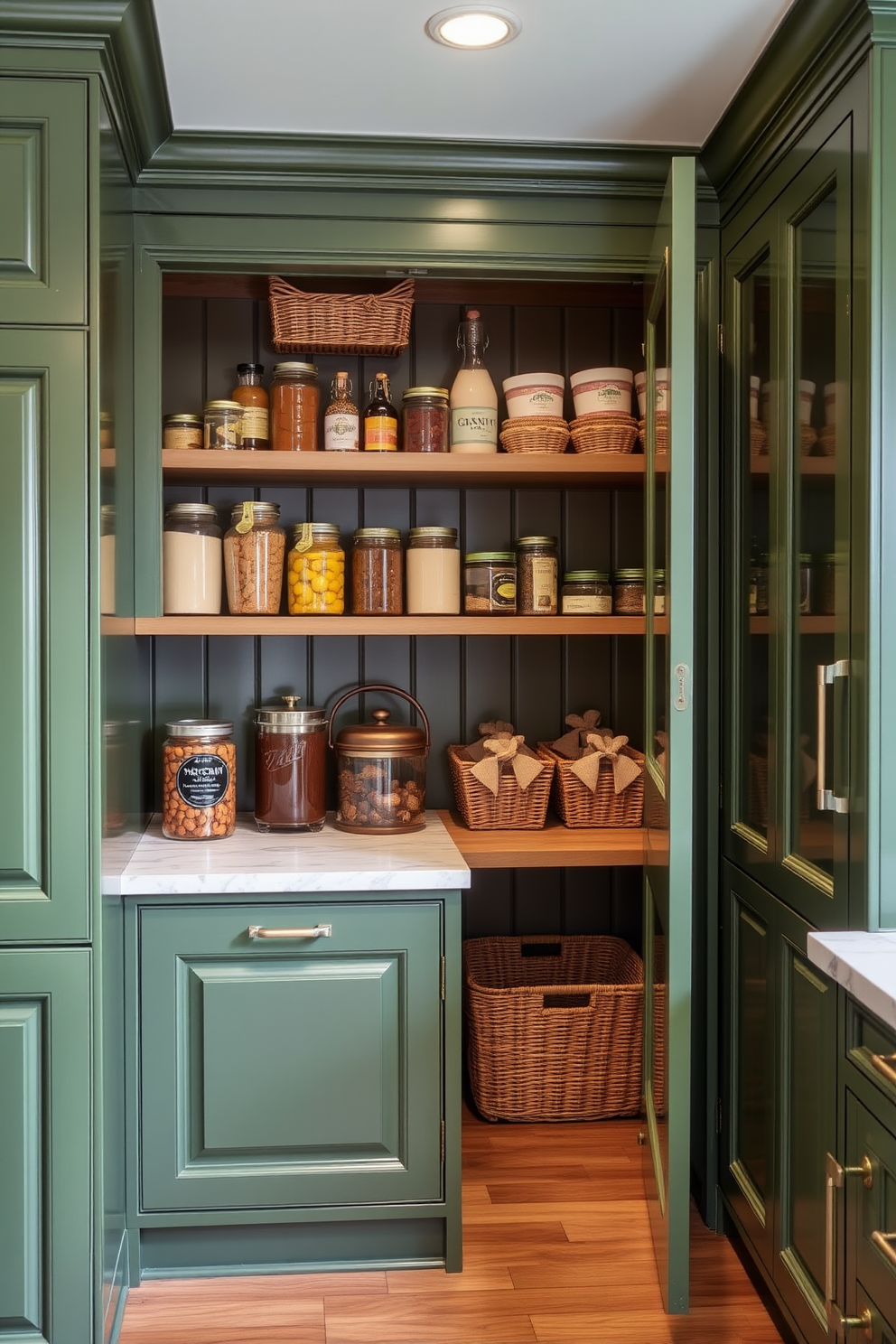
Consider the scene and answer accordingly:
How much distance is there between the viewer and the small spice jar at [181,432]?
2.61 meters

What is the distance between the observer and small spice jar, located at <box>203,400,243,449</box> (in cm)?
261

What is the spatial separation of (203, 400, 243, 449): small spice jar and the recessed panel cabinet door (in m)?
0.71

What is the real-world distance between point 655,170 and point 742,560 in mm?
881

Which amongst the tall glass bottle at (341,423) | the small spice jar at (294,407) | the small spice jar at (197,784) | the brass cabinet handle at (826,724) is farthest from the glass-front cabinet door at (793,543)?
the small spice jar at (197,784)

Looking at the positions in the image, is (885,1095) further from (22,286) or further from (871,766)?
(22,286)

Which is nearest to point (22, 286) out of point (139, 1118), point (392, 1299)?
point (139, 1118)

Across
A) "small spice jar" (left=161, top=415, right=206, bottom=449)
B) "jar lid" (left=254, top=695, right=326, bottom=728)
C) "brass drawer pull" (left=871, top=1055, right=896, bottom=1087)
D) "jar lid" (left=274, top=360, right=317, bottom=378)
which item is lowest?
"brass drawer pull" (left=871, top=1055, right=896, bottom=1087)

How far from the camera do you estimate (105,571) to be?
204 cm

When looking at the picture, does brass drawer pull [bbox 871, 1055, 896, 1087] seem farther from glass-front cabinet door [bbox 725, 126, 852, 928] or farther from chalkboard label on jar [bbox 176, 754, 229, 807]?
chalkboard label on jar [bbox 176, 754, 229, 807]

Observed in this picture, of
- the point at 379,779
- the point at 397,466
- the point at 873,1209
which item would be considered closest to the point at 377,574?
the point at 397,466

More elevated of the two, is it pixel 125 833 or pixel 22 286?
pixel 22 286

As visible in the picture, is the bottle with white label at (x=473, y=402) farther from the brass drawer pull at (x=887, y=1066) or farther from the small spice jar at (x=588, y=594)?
the brass drawer pull at (x=887, y=1066)

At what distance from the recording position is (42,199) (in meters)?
1.90

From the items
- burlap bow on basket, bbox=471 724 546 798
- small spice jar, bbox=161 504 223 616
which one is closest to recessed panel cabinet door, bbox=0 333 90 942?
small spice jar, bbox=161 504 223 616
